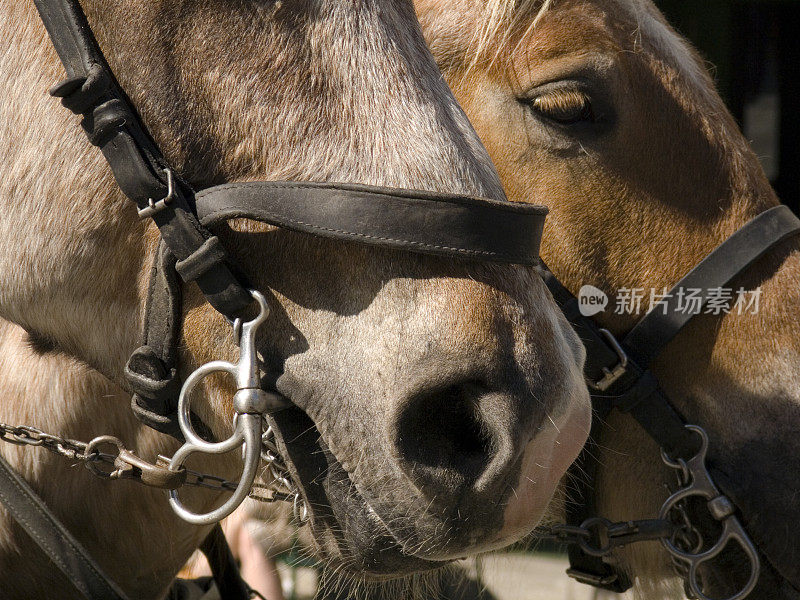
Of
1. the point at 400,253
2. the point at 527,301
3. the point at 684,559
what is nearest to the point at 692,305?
the point at 684,559

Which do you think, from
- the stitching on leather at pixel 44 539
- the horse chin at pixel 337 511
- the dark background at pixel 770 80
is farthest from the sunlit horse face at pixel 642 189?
the dark background at pixel 770 80

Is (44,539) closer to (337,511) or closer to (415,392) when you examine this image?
(337,511)

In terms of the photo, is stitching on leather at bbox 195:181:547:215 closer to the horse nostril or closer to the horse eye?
the horse nostril

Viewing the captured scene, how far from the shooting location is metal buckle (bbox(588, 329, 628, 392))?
6.23 ft

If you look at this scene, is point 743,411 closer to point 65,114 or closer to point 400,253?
point 400,253

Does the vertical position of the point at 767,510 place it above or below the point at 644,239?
below

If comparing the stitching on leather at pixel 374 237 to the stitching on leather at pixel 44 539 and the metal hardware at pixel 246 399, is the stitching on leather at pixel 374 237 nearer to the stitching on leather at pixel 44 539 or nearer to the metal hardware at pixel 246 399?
the metal hardware at pixel 246 399

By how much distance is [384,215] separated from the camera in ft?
3.61

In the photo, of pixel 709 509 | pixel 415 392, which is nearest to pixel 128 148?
pixel 415 392

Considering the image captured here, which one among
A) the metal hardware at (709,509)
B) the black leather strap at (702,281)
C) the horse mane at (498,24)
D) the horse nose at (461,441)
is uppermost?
the horse mane at (498,24)

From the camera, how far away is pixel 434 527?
112 centimetres

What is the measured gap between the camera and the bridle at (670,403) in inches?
74.9

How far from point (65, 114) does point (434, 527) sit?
0.79 meters

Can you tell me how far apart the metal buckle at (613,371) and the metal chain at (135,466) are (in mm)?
780
